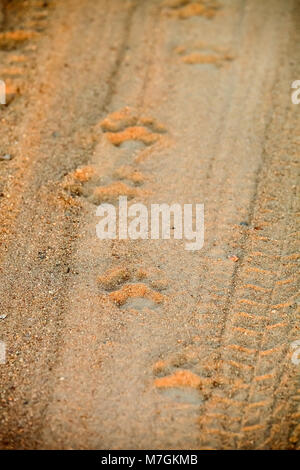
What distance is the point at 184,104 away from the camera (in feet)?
14.9

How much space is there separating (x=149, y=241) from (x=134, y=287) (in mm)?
395

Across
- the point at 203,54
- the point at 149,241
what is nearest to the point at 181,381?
the point at 149,241

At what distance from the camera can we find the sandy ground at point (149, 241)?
2943mm

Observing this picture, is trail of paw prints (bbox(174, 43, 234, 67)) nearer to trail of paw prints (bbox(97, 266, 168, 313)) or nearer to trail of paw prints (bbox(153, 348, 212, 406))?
trail of paw prints (bbox(97, 266, 168, 313))

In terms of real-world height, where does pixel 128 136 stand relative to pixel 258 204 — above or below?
above

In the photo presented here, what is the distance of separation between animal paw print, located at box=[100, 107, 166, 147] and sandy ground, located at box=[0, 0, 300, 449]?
0.01 metres

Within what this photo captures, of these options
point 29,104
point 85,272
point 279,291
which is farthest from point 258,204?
point 29,104

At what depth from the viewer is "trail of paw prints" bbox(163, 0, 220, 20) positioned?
17.4ft

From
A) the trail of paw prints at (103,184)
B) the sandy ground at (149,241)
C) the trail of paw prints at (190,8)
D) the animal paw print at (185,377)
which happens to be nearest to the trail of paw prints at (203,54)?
the sandy ground at (149,241)

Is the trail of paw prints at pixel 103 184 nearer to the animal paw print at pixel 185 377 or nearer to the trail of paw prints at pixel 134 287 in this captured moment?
the trail of paw prints at pixel 134 287

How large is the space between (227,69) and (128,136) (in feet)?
3.76

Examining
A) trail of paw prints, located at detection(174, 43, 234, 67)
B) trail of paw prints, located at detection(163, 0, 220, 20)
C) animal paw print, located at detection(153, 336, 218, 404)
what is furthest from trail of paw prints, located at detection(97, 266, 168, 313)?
trail of paw prints, located at detection(163, 0, 220, 20)

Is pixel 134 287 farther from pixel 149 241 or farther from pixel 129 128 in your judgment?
pixel 129 128
